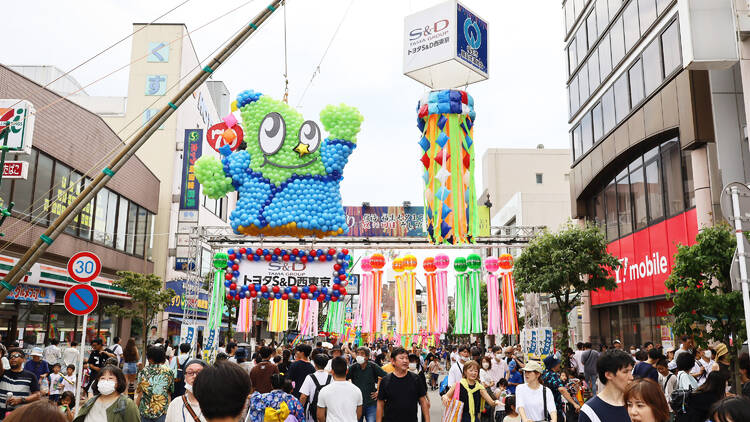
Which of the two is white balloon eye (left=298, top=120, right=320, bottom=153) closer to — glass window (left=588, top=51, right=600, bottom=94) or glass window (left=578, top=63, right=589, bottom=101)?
glass window (left=588, top=51, right=600, bottom=94)

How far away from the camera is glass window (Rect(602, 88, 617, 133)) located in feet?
74.6

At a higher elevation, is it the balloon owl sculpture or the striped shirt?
the balloon owl sculpture

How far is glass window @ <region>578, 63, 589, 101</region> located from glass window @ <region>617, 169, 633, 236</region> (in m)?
4.47

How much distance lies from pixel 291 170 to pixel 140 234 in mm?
19253

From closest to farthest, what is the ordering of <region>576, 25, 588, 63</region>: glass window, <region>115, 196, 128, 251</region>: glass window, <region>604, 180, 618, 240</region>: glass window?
<region>604, 180, 618, 240</region>: glass window, <region>576, 25, 588, 63</region>: glass window, <region>115, 196, 128, 251</region>: glass window

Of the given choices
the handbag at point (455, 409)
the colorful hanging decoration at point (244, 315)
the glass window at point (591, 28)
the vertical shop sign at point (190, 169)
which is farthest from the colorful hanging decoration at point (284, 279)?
the vertical shop sign at point (190, 169)

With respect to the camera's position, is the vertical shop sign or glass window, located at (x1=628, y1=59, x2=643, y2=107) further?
the vertical shop sign

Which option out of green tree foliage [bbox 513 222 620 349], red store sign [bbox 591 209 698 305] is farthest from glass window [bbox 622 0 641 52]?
green tree foliage [bbox 513 222 620 349]

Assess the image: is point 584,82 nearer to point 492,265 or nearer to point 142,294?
point 492,265

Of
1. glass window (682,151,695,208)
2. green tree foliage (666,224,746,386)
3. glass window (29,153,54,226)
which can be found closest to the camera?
green tree foliage (666,224,746,386)

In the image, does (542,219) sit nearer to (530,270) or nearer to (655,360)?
(530,270)

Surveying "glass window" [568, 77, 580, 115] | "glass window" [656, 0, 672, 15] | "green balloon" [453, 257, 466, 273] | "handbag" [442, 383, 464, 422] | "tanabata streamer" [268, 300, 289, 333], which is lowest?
"handbag" [442, 383, 464, 422]

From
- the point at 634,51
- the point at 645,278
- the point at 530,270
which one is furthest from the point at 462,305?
the point at 634,51

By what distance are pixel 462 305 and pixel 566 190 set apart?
43.1m
